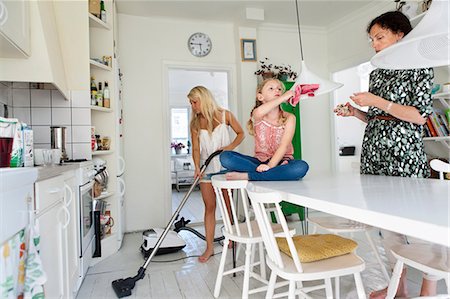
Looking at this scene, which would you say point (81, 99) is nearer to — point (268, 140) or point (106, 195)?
point (106, 195)

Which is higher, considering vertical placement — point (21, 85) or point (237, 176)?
point (21, 85)

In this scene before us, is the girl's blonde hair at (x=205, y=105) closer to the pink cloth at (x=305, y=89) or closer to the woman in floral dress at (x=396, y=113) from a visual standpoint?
the pink cloth at (x=305, y=89)

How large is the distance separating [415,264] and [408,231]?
2.22 ft

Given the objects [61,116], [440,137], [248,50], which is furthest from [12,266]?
[248,50]

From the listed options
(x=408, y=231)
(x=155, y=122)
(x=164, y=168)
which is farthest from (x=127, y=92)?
(x=408, y=231)

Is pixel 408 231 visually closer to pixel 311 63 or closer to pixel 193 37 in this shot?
pixel 193 37

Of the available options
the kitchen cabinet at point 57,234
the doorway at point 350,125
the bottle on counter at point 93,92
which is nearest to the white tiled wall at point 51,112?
the bottle on counter at point 93,92

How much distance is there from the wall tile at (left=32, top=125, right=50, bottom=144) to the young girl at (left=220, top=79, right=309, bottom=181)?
68.3 inches

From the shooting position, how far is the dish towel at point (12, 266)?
32.4 inches

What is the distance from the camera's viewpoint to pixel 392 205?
88 centimetres

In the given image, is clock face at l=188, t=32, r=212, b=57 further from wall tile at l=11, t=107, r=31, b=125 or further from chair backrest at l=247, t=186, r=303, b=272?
chair backrest at l=247, t=186, r=303, b=272

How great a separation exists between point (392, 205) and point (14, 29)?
199 cm

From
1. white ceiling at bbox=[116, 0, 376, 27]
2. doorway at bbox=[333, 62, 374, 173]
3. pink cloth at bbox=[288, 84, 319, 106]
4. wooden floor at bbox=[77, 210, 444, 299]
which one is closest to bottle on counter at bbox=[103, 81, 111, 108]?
white ceiling at bbox=[116, 0, 376, 27]

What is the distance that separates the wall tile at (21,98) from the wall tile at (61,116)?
0.68ft
